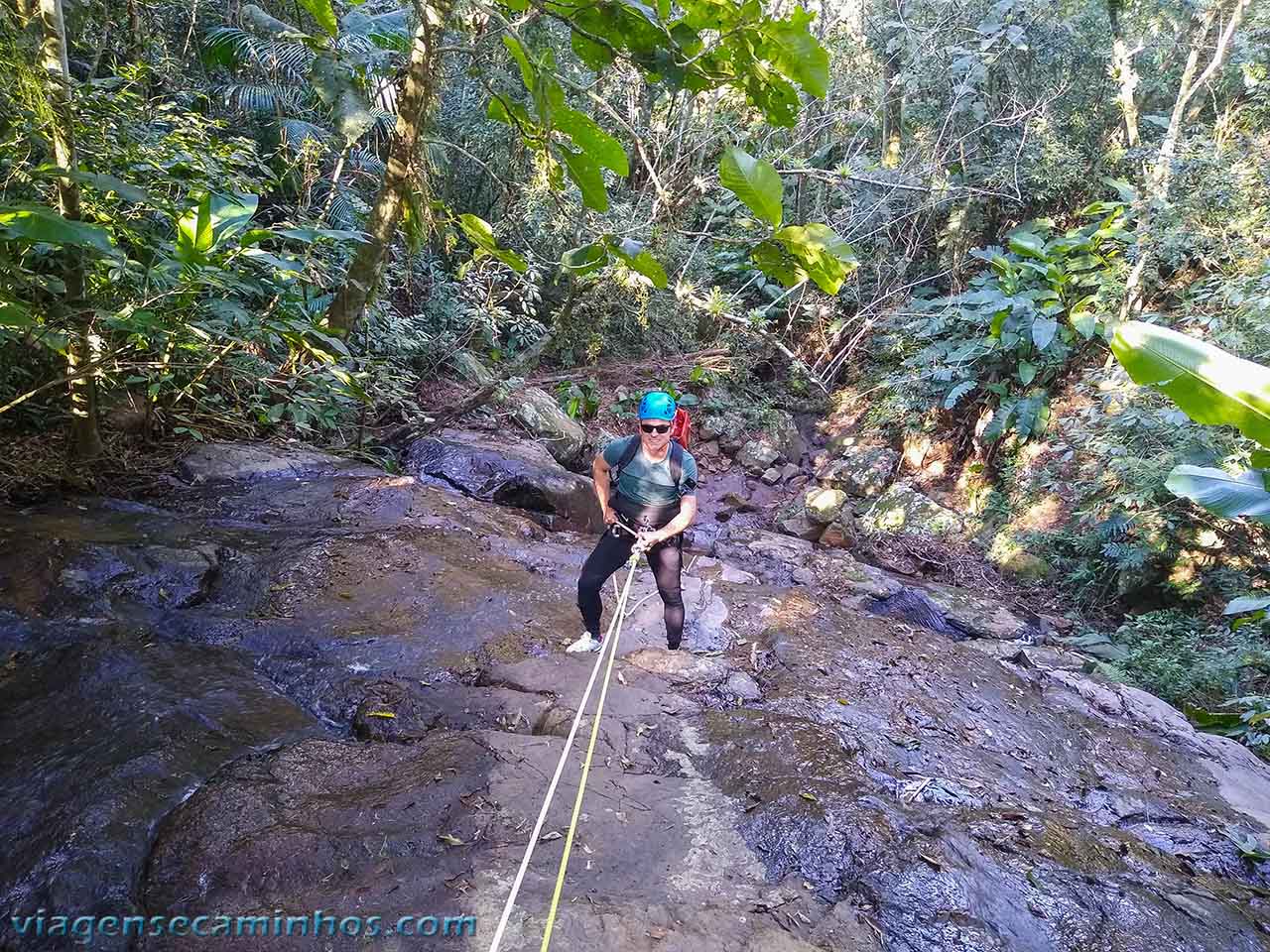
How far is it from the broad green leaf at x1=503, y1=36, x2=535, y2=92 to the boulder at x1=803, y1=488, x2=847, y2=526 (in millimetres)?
8867

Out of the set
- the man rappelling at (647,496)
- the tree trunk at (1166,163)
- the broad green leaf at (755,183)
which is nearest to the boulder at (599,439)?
the man rappelling at (647,496)

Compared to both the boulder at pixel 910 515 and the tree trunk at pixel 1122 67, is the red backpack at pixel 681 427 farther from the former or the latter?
the tree trunk at pixel 1122 67

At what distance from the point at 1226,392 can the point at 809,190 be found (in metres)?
13.2

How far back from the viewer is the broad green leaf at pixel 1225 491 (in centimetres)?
341

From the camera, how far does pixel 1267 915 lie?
2758 mm

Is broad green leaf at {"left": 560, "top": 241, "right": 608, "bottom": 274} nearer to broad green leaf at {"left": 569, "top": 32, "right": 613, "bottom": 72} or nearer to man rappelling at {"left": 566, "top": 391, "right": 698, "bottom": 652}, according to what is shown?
broad green leaf at {"left": 569, "top": 32, "right": 613, "bottom": 72}

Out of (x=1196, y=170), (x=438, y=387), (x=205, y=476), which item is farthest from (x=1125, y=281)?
(x=205, y=476)

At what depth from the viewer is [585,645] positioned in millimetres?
4289

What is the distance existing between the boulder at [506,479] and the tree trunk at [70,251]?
3110 millimetres

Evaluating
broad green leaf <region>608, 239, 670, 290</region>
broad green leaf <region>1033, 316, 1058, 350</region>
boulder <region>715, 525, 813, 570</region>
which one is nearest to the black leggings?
broad green leaf <region>608, 239, 670, 290</region>

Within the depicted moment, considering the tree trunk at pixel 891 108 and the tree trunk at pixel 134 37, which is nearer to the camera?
the tree trunk at pixel 134 37

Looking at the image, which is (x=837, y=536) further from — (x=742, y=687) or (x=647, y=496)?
(x=647, y=496)

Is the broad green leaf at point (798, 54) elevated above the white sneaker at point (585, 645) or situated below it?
above

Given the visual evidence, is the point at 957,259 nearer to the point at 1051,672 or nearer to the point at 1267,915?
the point at 1051,672
